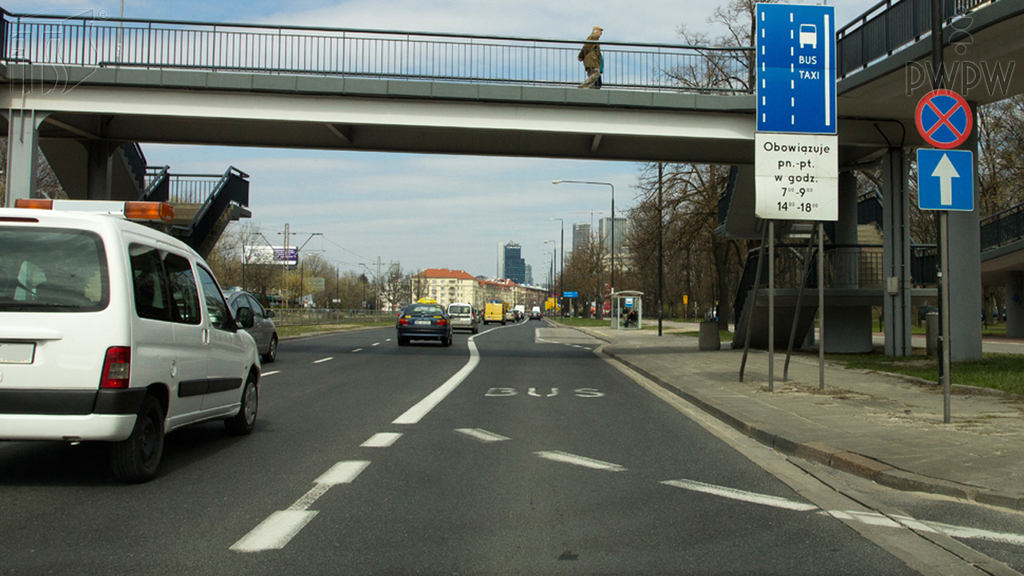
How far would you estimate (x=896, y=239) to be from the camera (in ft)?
65.3

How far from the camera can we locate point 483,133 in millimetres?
20516

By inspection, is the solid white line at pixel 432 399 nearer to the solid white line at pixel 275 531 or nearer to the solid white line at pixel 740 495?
the solid white line at pixel 740 495

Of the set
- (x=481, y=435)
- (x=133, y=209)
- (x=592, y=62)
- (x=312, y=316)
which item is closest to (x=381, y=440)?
(x=481, y=435)

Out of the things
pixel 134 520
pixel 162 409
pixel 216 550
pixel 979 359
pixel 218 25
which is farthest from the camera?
pixel 218 25

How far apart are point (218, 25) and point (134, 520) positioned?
1649 cm


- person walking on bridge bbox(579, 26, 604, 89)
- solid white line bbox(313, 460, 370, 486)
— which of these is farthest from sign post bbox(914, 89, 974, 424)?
person walking on bridge bbox(579, 26, 604, 89)

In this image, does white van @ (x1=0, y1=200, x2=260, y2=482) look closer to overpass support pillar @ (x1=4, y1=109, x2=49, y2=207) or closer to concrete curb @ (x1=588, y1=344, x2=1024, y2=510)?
concrete curb @ (x1=588, y1=344, x2=1024, y2=510)

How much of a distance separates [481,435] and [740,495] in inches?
130

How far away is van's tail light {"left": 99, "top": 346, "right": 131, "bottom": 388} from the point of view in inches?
212

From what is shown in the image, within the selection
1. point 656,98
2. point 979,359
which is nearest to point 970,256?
point 979,359

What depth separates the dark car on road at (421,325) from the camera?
90.3 ft

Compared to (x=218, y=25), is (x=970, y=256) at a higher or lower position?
lower

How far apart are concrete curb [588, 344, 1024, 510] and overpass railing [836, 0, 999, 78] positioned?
8878 mm

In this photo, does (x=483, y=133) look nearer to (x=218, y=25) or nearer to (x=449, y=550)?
(x=218, y=25)
